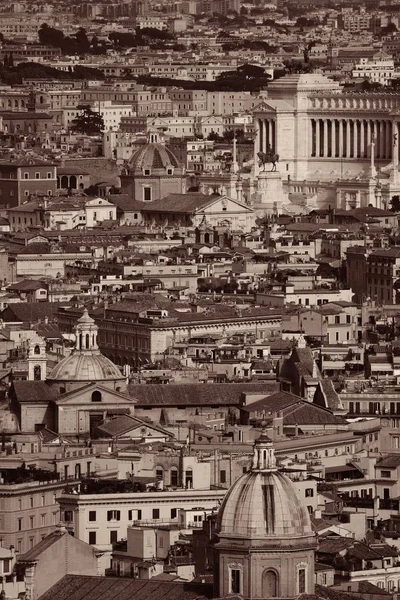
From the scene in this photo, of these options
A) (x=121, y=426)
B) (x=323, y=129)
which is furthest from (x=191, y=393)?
(x=323, y=129)

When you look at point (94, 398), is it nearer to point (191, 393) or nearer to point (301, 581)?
point (191, 393)

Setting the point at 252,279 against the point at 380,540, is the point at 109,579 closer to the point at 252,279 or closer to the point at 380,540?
the point at 380,540

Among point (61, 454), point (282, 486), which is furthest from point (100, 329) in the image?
point (282, 486)

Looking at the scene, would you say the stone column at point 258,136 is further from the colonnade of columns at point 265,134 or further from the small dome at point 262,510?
the small dome at point 262,510

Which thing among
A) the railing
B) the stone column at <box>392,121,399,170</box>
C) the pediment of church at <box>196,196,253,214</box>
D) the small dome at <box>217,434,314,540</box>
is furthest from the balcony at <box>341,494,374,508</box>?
the stone column at <box>392,121,399,170</box>

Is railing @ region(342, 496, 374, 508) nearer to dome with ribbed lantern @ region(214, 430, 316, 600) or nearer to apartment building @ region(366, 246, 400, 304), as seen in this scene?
dome with ribbed lantern @ region(214, 430, 316, 600)

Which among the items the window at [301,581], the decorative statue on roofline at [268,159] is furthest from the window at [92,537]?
the decorative statue on roofline at [268,159]
